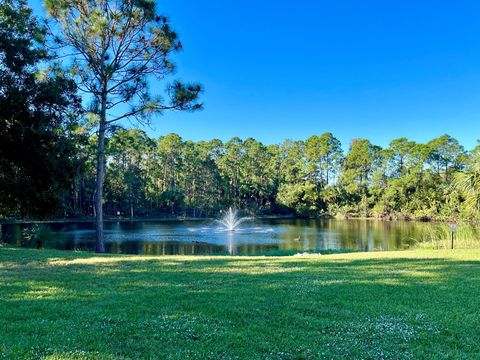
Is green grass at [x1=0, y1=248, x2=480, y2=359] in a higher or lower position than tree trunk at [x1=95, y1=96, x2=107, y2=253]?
lower

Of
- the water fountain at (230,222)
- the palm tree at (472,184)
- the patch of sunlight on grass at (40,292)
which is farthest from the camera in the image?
the water fountain at (230,222)

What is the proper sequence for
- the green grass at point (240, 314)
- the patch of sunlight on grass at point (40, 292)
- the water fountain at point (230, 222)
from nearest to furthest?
the green grass at point (240, 314), the patch of sunlight on grass at point (40, 292), the water fountain at point (230, 222)

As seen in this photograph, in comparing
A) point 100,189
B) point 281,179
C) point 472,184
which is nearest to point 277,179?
point 281,179

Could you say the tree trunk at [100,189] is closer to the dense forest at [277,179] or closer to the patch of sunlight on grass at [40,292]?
the patch of sunlight on grass at [40,292]

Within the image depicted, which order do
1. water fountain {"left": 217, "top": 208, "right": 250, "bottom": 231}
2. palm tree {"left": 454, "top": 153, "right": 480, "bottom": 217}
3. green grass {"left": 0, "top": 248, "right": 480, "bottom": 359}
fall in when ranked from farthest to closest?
1. water fountain {"left": 217, "top": 208, "right": 250, "bottom": 231}
2. palm tree {"left": 454, "top": 153, "right": 480, "bottom": 217}
3. green grass {"left": 0, "top": 248, "right": 480, "bottom": 359}

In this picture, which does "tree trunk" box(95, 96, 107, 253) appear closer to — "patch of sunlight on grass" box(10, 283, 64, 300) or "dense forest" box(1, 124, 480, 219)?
"patch of sunlight on grass" box(10, 283, 64, 300)

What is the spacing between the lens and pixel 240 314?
15.4ft

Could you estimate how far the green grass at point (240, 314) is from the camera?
3.60 m

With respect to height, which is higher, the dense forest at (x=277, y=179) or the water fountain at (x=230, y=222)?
the dense forest at (x=277, y=179)

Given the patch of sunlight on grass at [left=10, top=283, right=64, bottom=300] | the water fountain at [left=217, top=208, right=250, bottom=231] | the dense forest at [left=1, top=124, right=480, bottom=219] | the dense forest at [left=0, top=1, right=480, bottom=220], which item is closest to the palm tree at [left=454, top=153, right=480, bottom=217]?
the dense forest at [left=0, top=1, right=480, bottom=220]

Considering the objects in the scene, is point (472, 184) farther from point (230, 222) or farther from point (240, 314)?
point (230, 222)

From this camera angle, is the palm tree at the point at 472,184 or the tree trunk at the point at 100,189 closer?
the tree trunk at the point at 100,189

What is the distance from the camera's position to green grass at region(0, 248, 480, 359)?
360 cm

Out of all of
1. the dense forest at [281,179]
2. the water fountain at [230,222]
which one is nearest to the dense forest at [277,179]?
the dense forest at [281,179]
